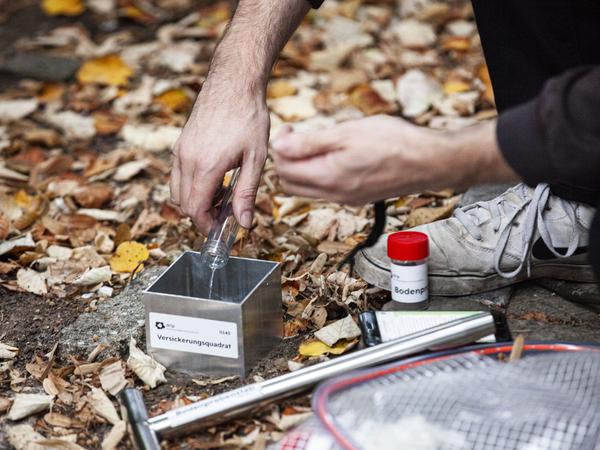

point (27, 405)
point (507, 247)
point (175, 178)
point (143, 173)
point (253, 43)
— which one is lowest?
point (143, 173)

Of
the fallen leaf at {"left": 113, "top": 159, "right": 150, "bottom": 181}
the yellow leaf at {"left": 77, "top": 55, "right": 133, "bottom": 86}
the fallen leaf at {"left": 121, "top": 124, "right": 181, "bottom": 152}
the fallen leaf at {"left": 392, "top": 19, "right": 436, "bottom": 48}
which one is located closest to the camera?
the fallen leaf at {"left": 113, "top": 159, "right": 150, "bottom": 181}

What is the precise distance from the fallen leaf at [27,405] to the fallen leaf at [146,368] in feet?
0.54

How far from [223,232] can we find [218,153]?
17 cm

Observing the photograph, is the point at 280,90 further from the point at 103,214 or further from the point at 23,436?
the point at 23,436

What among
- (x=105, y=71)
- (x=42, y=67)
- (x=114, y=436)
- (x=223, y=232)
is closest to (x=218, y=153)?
(x=223, y=232)

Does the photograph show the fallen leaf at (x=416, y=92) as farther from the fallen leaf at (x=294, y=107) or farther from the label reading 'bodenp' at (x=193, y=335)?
the label reading 'bodenp' at (x=193, y=335)

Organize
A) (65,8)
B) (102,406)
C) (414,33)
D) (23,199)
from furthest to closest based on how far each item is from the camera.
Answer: (65,8) < (414,33) < (23,199) < (102,406)

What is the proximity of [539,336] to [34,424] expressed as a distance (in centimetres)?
97

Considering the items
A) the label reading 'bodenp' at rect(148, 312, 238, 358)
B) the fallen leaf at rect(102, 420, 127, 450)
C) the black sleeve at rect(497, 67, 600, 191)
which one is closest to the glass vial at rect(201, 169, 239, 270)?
the label reading 'bodenp' at rect(148, 312, 238, 358)

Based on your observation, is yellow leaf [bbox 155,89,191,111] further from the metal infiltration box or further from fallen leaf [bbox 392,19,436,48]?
the metal infiltration box

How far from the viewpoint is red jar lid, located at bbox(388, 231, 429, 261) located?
1707mm

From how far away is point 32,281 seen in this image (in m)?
1.99

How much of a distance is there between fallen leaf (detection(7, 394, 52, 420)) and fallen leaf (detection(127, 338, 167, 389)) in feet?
0.54

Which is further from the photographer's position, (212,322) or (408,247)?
(408,247)
